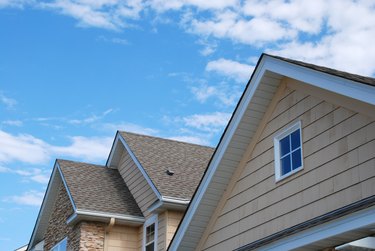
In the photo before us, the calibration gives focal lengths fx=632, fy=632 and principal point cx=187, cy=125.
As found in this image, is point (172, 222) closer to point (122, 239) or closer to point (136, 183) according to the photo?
point (122, 239)

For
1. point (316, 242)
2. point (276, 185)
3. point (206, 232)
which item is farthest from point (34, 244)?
point (316, 242)

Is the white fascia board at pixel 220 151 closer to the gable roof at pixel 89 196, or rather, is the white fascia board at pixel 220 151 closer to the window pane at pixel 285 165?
the window pane at pixel 285 165

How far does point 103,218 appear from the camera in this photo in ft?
61.7

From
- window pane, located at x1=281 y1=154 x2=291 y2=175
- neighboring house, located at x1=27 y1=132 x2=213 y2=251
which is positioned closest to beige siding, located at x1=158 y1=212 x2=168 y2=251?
neighboring house, located at x1=27 y1=132 x2=213 y2=251

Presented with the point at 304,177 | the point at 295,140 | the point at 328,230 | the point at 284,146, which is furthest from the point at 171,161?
the point at 328,230

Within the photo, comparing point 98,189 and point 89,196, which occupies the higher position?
point 98,189

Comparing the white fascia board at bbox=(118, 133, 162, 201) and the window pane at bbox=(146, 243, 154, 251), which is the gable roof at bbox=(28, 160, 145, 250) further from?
the white fascia board at bbox=(118, 133, 162, 201)

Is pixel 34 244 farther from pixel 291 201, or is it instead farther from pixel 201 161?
pixel 291 201

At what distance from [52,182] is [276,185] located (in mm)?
13295

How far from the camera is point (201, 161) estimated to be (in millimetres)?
21250

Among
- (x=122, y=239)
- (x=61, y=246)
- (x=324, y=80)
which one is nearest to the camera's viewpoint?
(x=324, y=80)

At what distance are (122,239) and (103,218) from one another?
38.2 inches

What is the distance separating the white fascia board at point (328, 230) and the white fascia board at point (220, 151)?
105 inches

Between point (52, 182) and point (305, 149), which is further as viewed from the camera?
point (52, 182)
